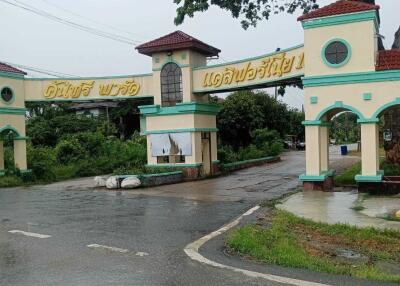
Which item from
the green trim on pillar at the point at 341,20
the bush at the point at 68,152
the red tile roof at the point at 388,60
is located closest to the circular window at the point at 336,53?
the green trim on pillar at the point at 341,20

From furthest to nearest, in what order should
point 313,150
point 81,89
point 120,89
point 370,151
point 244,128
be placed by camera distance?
1. point 244,128
2. point 81,89
3. point 120,89
4. point 313,150
5. point 370,151

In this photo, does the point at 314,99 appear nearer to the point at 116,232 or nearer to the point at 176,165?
the point at 176,165

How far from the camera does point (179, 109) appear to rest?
75.3ft

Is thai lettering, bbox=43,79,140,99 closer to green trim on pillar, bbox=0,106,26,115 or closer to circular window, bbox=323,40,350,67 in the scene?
green trim on pillar, bbox=0,106,26,115

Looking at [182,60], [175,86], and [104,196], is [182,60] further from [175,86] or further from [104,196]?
[104,196]

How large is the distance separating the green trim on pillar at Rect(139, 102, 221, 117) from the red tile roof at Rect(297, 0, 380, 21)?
7.36 meters

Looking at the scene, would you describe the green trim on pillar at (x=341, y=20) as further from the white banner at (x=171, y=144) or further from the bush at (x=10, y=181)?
the bush at (x=10, y=181)

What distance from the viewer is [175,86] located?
922 inches

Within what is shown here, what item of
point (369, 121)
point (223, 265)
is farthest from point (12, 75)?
point (223, 265)

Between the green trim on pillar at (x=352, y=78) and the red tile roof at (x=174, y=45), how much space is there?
292 inches

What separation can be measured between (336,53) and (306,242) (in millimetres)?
9702

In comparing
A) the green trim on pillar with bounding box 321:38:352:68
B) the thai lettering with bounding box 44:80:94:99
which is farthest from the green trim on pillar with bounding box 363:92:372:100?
the thai lettering with bounding box 44:80:94:99

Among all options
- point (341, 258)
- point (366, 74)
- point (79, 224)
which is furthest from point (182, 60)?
point (341, 258)

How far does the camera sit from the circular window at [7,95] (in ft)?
77.9
